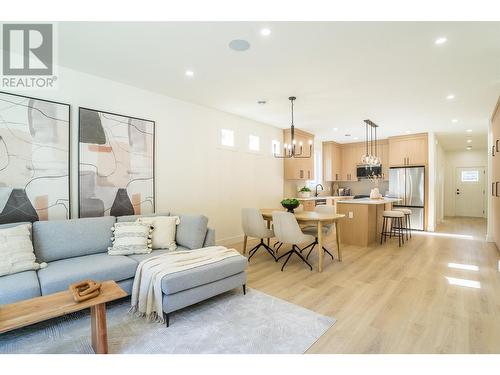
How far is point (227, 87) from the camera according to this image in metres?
3.76

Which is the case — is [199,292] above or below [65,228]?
below

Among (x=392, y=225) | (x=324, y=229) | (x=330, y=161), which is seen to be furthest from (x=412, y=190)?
(x=324, y=229)

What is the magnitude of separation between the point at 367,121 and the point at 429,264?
10.2 feet

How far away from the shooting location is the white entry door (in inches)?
374

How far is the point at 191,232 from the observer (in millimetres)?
3168

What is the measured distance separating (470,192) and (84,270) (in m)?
12.4

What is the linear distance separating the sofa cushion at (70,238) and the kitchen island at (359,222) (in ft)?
14.0

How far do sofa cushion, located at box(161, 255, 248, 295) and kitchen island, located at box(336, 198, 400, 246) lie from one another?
3.18 metres

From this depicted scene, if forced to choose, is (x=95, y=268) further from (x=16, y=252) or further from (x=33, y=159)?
(x=33, y=159)

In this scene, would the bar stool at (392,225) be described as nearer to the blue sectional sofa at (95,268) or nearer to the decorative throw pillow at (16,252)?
the blue sectional sofa at (95,268)

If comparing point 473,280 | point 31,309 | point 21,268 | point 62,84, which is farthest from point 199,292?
point 473,280

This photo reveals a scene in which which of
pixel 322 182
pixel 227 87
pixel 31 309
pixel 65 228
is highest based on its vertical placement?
pixel 227 87
